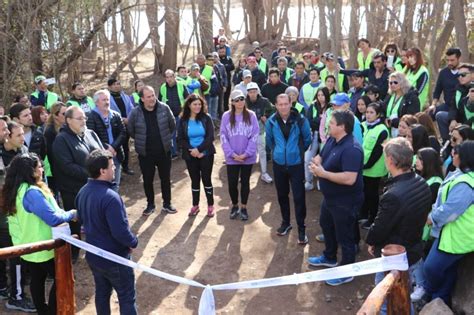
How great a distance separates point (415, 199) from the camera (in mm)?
4160

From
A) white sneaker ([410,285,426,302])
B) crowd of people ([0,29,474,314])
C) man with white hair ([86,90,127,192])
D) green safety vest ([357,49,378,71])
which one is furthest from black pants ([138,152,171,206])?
green safety vest ([357,49,378,71])

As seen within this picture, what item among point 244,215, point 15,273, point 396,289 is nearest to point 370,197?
point 244,215

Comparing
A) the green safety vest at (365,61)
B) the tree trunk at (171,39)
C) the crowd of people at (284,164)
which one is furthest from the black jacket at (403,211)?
the tree trunk at (171,39)

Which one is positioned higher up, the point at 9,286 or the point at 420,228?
the point at 420,228

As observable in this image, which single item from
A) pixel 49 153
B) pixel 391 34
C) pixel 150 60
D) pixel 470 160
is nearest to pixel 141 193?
pixel 49 153

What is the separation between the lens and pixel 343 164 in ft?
17.7

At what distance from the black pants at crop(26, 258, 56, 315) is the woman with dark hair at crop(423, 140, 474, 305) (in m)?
3.44

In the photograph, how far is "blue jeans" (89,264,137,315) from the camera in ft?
14.6

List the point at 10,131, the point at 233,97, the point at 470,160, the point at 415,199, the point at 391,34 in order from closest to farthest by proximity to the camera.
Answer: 1. the point at 415,199
2. the point at 470,160
3. the point at 10,131
4. the point at 233,97
5. the point at 391,34

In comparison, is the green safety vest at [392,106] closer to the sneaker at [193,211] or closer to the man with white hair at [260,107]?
the man with white hair at [260,107]

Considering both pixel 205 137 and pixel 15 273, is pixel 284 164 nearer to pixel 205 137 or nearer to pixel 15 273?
pixel 205 137

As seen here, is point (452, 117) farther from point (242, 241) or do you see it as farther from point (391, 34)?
point (391, 34)

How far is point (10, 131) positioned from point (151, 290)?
2.30 m

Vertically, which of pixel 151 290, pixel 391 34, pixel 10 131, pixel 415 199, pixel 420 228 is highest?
pixel 391 34
